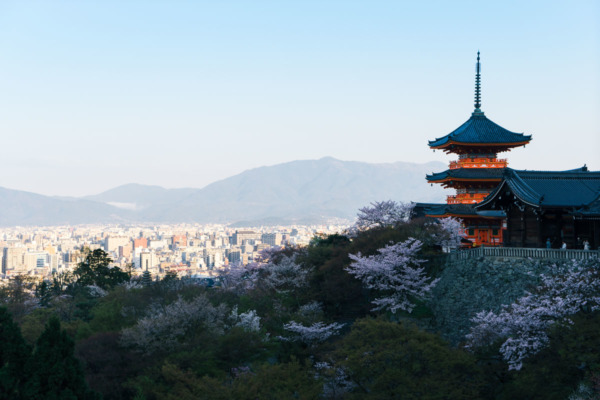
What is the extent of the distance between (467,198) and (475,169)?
1555 mm

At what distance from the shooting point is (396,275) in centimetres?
3023

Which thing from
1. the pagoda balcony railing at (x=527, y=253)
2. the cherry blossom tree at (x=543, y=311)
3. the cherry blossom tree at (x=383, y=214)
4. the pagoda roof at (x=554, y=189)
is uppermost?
the pagoda roof at (x=554, y=189)

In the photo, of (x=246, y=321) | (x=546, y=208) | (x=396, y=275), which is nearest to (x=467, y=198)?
(x=396, y=275)

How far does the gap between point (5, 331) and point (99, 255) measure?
33.8 meters

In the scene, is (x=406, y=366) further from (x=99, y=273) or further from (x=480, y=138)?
(x=99, y=273)

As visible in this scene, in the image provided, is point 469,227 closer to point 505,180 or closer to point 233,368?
point 505,180

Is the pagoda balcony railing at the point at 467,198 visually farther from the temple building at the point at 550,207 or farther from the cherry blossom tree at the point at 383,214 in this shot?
the temple building at the point at 550,207

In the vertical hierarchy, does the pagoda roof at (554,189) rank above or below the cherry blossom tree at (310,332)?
above

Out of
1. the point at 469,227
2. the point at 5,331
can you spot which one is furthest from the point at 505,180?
the point at 5,331

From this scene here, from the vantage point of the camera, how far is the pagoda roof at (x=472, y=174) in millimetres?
36156

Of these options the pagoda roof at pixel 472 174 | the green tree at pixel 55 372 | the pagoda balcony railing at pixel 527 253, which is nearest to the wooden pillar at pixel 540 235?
the pagoda balcony railing at pixel 527 253

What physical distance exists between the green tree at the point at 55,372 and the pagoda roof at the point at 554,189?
15.9 m

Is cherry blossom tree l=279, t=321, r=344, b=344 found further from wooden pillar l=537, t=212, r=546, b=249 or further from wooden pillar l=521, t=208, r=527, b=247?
wooden pillar l=537, t=212, r=546, b=249

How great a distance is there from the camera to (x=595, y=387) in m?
17.3
